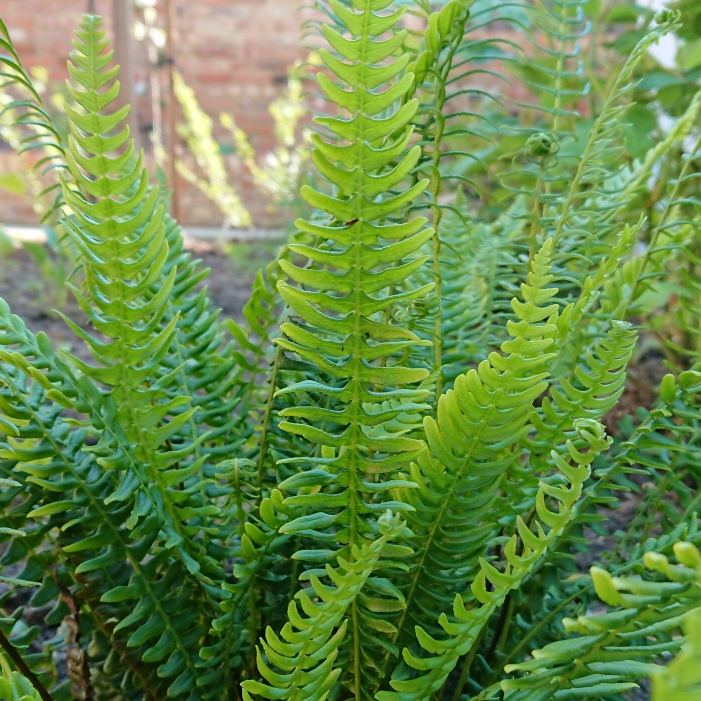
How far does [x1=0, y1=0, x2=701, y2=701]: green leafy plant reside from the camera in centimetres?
43

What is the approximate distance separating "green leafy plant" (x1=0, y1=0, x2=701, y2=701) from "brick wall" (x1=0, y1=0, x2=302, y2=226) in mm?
3664

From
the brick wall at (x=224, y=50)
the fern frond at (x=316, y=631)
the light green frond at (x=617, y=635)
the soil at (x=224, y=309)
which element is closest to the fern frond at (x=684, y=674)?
the light green frond at (x=617, y=635)

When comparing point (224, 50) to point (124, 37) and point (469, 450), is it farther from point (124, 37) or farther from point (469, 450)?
point (469, 450)

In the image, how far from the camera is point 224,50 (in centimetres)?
421

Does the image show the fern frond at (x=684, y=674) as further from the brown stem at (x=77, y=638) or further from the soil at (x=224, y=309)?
the soil at (x=224, y=309)

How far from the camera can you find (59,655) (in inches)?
34.8

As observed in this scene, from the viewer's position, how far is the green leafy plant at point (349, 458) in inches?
16.9

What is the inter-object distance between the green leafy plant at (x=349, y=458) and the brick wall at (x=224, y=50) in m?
3.66

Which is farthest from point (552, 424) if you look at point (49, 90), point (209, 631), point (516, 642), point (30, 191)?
point (49, 90)

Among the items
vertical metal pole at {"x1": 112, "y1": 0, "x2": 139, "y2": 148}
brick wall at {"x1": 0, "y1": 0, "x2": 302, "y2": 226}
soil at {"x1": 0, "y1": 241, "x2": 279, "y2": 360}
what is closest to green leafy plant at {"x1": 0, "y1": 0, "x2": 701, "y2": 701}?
vertical metal pole at {"x1": 112, "y1": 0, "x2": 139, "y2": 148}

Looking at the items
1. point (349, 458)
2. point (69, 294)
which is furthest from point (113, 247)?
point (69, 294)

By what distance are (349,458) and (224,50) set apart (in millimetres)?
4240

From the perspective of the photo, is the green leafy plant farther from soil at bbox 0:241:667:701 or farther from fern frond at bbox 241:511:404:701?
soil at bbox 0:241:667:701

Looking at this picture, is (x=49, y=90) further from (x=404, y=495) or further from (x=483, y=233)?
(x=404, y=495)
